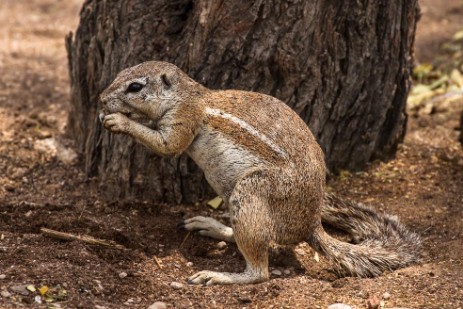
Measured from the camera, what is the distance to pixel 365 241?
5.34m

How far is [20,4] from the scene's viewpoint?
11086 mm

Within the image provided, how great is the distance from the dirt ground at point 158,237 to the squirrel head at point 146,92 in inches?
37.7

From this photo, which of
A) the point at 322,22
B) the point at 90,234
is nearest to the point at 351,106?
the point at 322,22

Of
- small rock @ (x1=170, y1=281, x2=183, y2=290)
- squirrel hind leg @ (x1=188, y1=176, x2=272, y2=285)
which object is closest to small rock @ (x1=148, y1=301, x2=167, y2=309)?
small rock @ (x1=170, y1=281, x2=183, y2=290)

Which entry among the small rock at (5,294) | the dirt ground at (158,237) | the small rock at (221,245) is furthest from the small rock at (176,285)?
the small rock at (5,294)

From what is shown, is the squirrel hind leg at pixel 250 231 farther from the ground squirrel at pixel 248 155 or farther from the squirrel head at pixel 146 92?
the squirrel head at pixel 146 92

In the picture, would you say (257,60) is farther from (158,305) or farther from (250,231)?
(158,305)

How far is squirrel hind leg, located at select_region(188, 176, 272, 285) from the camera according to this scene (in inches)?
190

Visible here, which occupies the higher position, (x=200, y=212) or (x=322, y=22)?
(x=322, y=22)

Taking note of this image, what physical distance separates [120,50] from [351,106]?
6.72ft

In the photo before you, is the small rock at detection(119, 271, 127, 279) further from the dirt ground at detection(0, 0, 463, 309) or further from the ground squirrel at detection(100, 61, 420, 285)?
the ground squirrel at detection(100, 61, 420, 285)

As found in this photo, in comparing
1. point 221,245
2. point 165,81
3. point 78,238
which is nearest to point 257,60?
point 165,81

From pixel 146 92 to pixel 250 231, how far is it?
1230mm

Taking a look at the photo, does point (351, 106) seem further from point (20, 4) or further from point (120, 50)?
point (20, 4)
